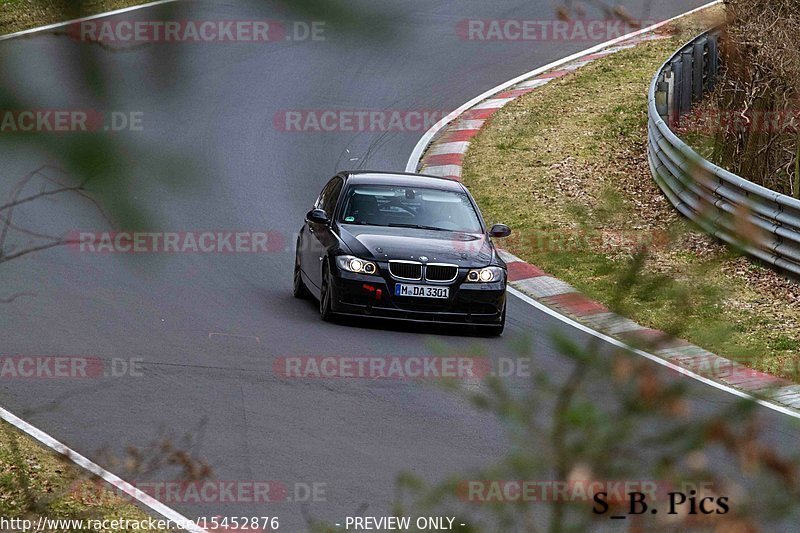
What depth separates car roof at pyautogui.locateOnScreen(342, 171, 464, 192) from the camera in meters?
13.2

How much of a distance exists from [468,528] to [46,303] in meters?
10.4

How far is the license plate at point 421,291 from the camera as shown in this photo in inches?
460

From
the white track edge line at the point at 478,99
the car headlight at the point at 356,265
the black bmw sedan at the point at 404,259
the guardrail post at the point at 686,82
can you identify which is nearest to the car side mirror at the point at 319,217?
the black bmw sedan at the point at 404,259

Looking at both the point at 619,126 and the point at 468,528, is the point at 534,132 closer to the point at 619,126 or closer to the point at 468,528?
the point at 619,126

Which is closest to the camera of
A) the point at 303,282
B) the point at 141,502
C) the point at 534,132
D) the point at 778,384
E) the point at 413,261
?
the point at 778,384

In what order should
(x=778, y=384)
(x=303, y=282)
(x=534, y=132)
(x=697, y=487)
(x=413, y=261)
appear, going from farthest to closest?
(x=534, y=132)
(x=303, y=282)
(x=413, y=261)
(x=778, y=384)
(x=697, y=487)

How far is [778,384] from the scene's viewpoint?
250cm

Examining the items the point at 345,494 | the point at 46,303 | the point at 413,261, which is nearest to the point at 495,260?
the point at 413,261

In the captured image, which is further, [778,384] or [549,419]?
[778,384]

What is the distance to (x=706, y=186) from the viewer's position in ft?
6.45

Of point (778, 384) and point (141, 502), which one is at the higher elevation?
point (778, 384)

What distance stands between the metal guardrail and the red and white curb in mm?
223

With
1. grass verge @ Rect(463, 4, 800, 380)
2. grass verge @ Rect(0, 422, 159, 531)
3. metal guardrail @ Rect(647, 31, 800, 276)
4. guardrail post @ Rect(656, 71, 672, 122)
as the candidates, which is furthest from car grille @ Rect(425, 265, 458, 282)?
guardrail post @ Rect(656, 71, 672, 122)

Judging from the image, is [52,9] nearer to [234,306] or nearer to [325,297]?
[325,297]
